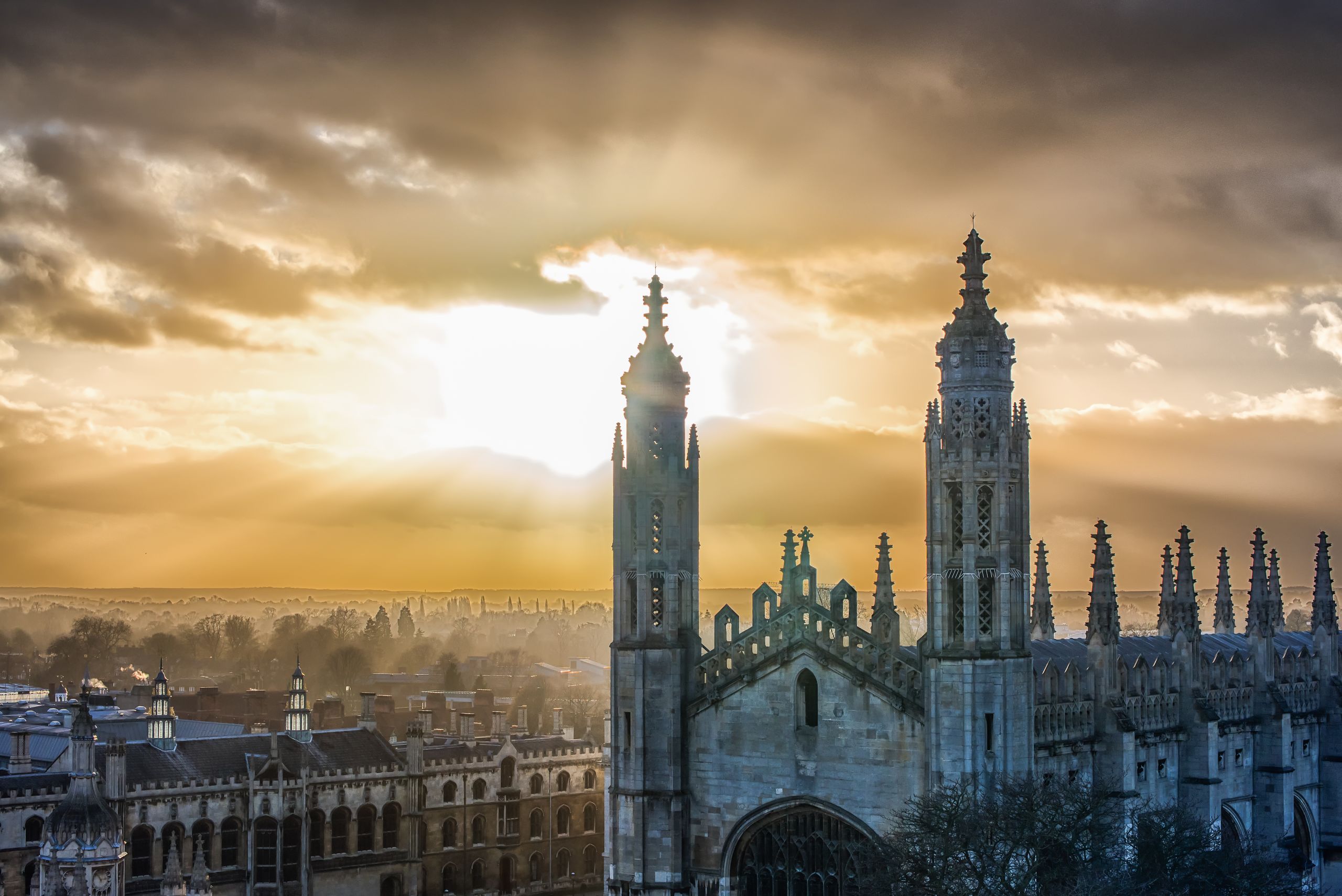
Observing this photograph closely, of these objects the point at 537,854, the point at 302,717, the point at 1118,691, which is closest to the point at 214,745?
the point at 302,717

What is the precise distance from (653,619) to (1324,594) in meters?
30.5

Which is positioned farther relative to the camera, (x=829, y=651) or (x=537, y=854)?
(x=537, y=854)

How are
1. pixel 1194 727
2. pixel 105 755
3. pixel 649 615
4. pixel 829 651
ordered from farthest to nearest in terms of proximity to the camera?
pixel 105 755
pixel 1194 727
pixel 649 615
pixel 829 651

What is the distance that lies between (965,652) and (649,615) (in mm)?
9251

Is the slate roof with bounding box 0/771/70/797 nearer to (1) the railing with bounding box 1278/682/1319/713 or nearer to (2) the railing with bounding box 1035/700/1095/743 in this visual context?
(2) the railing with bounding box 1035/700/1095/743

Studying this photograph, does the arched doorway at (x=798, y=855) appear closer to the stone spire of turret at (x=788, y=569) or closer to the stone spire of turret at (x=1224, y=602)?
the stone spire of turret at (x=788, y=569)

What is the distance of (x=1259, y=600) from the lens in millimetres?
59219

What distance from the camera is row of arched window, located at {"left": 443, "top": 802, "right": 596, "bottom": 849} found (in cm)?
9881

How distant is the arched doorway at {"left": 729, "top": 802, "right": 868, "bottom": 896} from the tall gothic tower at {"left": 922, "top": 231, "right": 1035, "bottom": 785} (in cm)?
355

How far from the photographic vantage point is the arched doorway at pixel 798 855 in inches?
1679

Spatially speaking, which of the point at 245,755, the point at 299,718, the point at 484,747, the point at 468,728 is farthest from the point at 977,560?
the point at 468,728

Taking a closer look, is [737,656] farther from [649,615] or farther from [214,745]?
[214,745]

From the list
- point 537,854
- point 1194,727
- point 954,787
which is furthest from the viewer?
point 537,854

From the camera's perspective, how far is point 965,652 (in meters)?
40.4
